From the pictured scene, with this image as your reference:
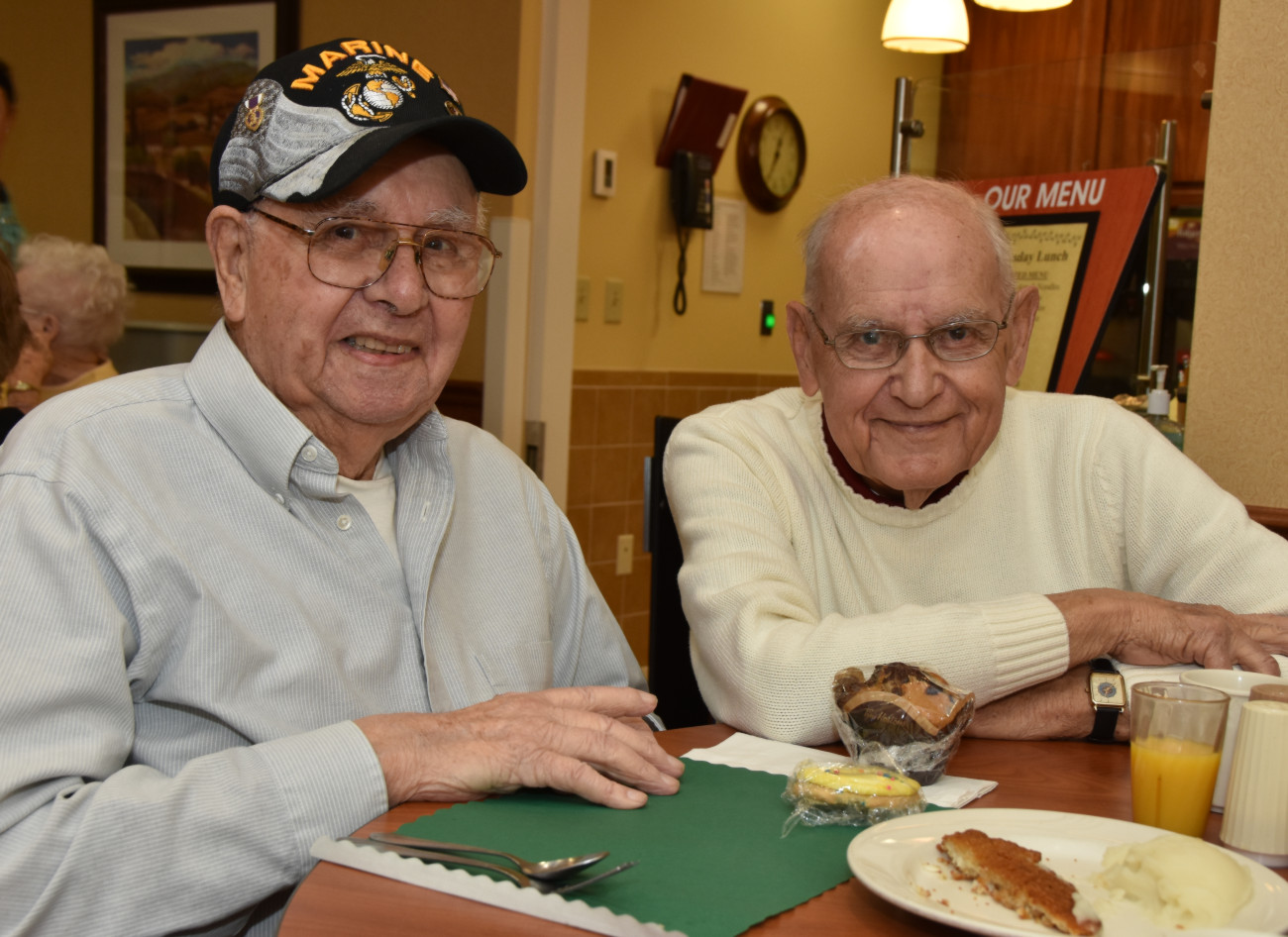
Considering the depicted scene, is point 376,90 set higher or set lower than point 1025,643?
higher

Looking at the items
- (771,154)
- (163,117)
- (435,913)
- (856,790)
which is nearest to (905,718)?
(856,790)

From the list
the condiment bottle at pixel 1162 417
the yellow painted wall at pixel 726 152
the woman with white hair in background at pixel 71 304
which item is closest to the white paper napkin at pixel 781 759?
the condiment bottle at pixel 1162 417

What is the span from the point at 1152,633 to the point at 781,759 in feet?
1.59

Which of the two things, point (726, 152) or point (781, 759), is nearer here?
point (781, 759)

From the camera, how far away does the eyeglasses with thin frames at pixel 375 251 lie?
1.33m

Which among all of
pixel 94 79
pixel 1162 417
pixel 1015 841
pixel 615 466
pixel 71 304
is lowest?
pixel 615 466

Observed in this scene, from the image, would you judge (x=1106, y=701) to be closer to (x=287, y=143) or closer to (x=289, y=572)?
(x=289, y=572)

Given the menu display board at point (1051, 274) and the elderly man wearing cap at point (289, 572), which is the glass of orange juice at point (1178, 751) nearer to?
the elderly man wearing cap at point (289, 572)

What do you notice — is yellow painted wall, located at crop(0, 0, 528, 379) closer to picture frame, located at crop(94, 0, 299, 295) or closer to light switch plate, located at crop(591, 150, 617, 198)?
picture frame, located at crop(94, 0, 299, 295)

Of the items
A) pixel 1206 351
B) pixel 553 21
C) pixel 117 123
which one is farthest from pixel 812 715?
pixel 117 123

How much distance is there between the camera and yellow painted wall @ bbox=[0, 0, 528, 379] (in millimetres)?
3928

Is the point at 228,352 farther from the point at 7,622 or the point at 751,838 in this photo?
the point at 751,838

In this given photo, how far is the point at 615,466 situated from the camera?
4.46 metres

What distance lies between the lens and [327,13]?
14.2 ft
